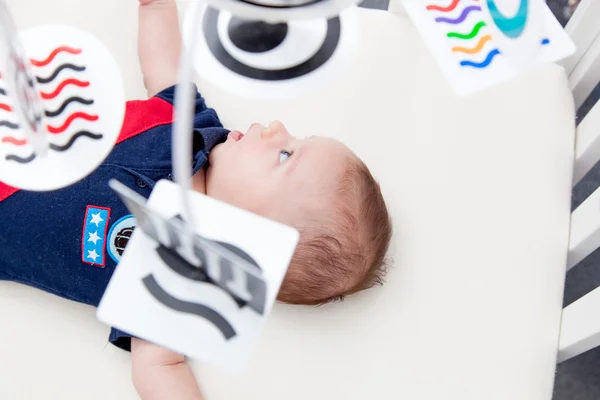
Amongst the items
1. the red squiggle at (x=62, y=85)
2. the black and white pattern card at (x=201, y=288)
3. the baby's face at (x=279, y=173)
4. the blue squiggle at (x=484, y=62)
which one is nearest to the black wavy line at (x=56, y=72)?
the red squiggle at (x=62, y=85)

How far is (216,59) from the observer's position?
42cm

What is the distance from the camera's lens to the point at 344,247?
1.89ft

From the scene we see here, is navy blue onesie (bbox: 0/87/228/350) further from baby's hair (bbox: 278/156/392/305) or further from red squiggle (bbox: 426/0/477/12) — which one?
red squiggle (bbox: 426/0/477/12)

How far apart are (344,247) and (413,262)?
0.15 metres

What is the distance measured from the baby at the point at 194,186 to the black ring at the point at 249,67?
170 mm

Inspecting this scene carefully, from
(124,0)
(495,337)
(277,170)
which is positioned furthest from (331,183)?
(124,0)

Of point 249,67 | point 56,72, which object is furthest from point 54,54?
point 249,67

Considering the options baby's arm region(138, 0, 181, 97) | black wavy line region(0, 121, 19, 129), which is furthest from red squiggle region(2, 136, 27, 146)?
baby's arm region(138, 0, 181, 97)

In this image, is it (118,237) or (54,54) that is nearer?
(54,54)

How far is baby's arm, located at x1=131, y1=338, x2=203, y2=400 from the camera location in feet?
1.97

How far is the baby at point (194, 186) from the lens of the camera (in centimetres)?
57

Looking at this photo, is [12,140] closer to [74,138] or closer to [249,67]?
[74,138]

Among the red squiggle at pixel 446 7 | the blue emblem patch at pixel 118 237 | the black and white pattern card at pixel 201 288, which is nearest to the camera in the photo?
the black and white pattern card at pixel 201 288

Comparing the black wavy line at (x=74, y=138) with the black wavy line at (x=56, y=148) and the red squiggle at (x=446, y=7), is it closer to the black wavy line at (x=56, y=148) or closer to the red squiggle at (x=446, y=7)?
the black wavy line at (x=56, y=148)
